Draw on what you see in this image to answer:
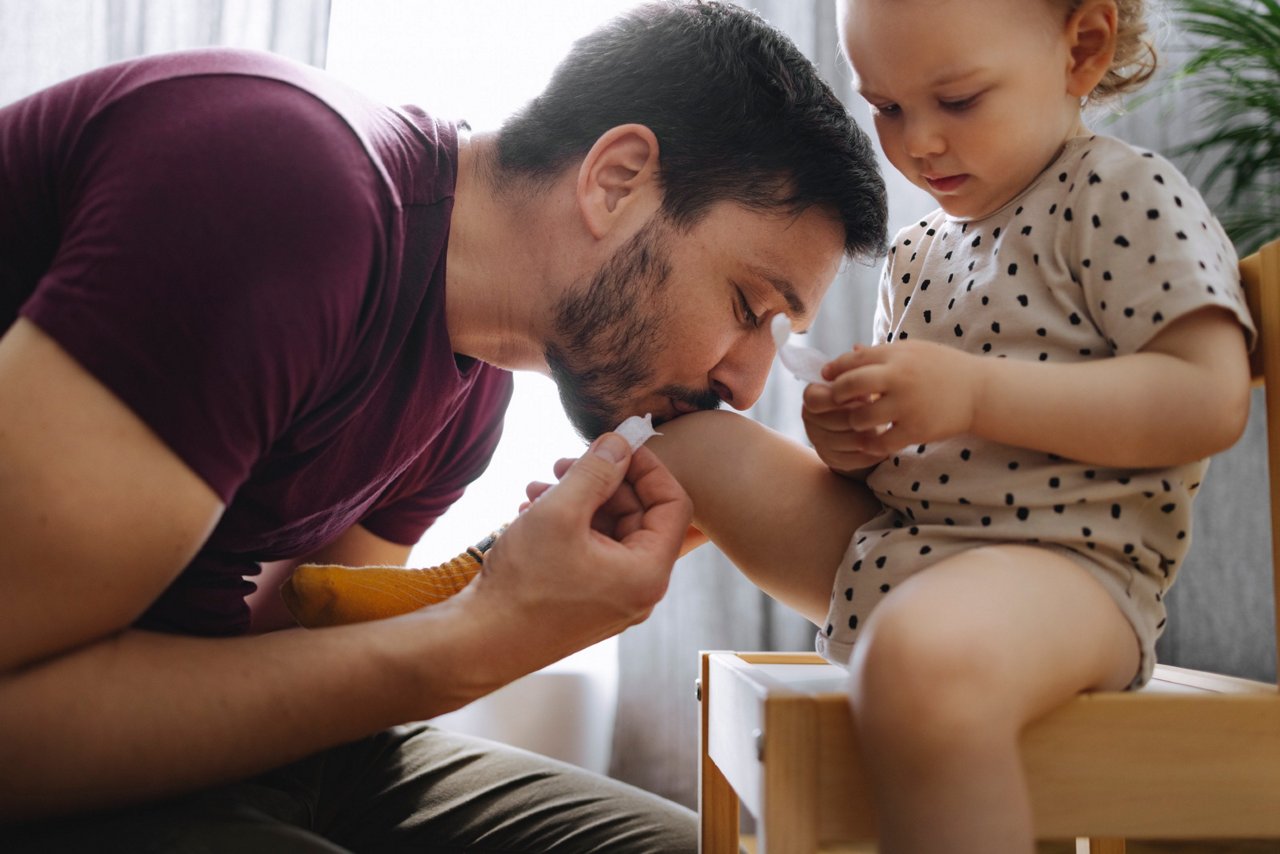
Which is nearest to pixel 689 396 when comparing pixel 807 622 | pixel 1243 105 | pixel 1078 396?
pixel 1078 396

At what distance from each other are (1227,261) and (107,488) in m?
0.75

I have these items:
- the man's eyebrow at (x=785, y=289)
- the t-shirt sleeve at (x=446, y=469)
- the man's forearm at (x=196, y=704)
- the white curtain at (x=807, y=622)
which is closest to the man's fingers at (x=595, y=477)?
the man's forearm at (x=196, y=704)

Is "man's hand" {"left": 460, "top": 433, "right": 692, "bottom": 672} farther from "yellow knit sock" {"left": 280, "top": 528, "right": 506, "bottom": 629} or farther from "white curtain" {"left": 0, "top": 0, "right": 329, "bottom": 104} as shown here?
"white curtain" {"left": 0, "top": 0, "right": 329, "bottom": 104}

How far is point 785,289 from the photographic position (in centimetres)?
96

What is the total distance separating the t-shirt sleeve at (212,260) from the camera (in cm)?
62

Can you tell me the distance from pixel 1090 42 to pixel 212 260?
679 millimetres

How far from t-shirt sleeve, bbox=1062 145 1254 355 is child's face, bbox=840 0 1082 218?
6cm

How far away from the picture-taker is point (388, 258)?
30.5 inches

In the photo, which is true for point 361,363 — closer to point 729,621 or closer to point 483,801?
point 483,801

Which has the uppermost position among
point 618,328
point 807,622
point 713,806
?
point 618,328

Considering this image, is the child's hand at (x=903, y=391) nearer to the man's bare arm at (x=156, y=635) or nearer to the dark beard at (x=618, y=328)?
the man's bare arm at (x=156, y=635)

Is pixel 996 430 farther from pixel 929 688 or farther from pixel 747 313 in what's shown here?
pixel 747 313

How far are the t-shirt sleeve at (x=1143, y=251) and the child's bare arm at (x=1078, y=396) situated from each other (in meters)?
0.02

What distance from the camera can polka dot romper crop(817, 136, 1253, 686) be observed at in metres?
0.67
